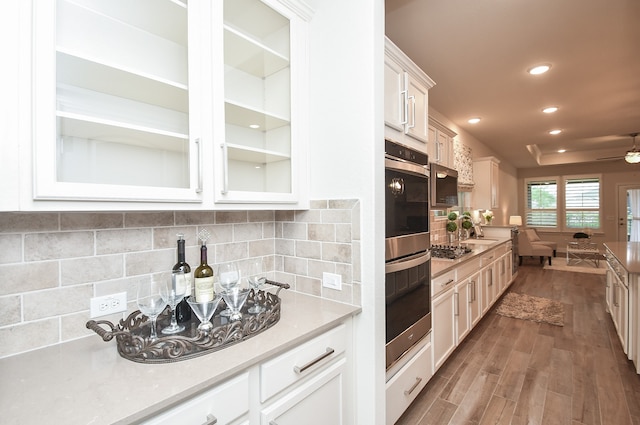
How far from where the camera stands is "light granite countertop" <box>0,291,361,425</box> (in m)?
0.74

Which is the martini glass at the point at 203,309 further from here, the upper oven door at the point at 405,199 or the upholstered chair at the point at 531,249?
the upholstered chair at the point at 531,249

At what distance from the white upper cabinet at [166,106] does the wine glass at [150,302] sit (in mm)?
335

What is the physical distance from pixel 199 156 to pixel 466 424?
220cm

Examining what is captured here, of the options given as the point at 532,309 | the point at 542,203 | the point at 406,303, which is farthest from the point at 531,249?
the point at 406,303

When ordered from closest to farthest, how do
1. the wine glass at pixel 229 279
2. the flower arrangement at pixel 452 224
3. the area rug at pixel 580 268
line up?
the wine glass at pixel 229 279 → the flower arrangement at pixel 452 224 → the area rug at pixel 580 268

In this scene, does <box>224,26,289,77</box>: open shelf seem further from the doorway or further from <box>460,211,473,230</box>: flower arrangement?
the doorway

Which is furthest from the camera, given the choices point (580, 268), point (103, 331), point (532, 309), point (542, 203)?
point (542, 203)

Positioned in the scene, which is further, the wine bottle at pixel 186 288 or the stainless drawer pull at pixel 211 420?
the wine bottle at pixel 186 288

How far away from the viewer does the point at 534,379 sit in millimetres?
2375

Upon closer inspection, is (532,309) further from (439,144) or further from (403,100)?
(403,100)

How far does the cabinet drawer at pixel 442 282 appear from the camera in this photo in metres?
2.18

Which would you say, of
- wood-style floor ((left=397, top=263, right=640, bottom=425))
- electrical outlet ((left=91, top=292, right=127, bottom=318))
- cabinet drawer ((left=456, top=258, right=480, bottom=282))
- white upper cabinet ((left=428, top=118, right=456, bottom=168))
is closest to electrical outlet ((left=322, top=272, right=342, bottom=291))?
electrical outlet ((left=91, top=292, right=127, bottom=318))

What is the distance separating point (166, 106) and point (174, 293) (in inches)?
29.7

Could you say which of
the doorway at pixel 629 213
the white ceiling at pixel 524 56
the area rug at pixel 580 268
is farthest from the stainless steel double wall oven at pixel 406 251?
the doorway at pixel 629 213
